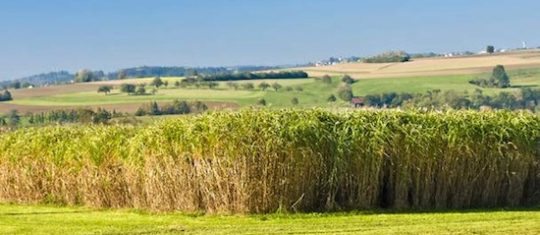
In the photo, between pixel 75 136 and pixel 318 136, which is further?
pixel 75 136

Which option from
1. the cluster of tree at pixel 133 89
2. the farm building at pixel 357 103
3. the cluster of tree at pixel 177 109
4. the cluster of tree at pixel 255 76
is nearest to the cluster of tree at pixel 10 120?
the cluster of tree at pixel 177 109

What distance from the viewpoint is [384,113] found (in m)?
16.3

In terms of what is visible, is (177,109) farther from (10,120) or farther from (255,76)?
(255,76)

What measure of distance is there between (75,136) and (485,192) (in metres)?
8.99

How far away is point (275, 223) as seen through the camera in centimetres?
1434

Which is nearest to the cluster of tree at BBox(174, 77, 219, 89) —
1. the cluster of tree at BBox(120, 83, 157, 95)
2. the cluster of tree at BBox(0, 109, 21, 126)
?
the cluster of tree at BBox(120, 83, 157, 95)

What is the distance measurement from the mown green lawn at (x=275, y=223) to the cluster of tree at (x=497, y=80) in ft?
137

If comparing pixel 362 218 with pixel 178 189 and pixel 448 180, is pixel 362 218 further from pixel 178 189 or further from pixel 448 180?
pixel 178 189

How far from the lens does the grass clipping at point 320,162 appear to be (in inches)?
599

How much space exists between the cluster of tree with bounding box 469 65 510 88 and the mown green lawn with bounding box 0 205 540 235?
41846 mm

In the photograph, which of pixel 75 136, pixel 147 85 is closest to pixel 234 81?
pixel 147 85

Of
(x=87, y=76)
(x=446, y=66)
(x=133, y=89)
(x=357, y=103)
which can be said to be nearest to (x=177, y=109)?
(x=357, y=103)

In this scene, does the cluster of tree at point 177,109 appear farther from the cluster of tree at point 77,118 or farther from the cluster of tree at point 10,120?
the cluster of tree at point 10,120

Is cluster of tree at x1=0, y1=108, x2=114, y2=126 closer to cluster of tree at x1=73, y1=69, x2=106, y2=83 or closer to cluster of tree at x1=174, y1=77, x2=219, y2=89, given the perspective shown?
cluster of tree at x1=174, y1=77, x2=219, y2=89
